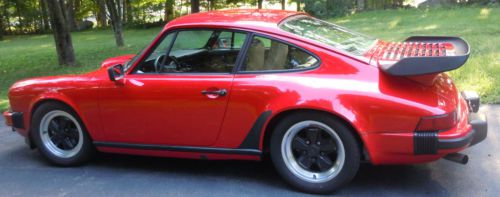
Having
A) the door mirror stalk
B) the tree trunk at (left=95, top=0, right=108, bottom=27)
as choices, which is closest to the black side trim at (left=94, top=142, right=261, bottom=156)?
the door mirror stalk

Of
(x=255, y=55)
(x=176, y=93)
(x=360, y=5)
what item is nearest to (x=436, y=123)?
(x=255, y=55)

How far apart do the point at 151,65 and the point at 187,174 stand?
94cm

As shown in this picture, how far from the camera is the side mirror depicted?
13.9 feet

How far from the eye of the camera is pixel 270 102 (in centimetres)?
380

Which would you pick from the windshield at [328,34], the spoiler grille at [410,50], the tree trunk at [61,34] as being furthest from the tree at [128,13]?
the spoiler grille at [410,50]

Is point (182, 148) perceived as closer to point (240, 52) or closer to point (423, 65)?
point (240, 52)

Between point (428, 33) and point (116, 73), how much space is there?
31.6ft

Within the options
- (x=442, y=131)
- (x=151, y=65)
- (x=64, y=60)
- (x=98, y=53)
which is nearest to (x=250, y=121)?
(x=151, y=65)

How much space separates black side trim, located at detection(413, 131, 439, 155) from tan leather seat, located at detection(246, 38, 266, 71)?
4.05 ft

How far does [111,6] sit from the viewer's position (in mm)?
14766

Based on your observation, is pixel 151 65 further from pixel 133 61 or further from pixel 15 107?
pixel 15 107

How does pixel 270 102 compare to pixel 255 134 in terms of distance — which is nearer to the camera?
pixel 270 102

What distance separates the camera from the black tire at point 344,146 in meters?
3.66

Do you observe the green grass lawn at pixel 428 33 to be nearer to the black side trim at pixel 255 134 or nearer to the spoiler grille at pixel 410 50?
the spoiler grille at pixel 410 50
